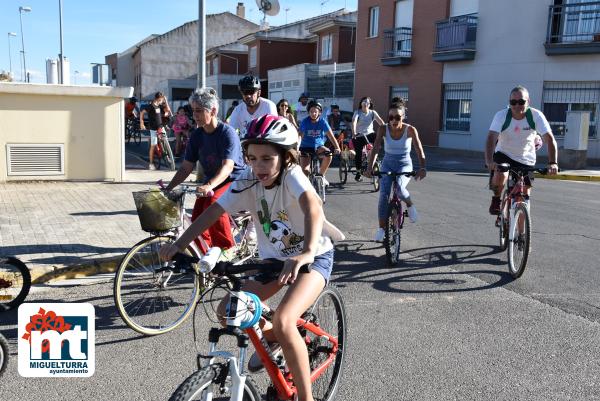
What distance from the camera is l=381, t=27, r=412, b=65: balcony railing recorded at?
28.3 meters

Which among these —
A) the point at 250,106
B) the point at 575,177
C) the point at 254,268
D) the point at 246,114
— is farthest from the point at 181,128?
the point at 254,268

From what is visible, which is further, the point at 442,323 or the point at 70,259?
the point at 70,259

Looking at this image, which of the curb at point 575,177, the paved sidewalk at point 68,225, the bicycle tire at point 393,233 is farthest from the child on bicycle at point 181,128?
the bicycle tire at point 393,233

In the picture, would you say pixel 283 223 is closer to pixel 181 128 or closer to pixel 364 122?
pixel 364 122

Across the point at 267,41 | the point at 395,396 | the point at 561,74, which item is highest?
the point at 267,41

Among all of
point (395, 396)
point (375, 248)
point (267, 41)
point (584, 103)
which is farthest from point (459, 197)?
point (267, 41)

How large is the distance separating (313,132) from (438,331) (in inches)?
254

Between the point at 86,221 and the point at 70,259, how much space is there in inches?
80.4

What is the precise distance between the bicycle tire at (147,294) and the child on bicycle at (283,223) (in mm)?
1422

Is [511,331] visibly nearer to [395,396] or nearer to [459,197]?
[395,396]

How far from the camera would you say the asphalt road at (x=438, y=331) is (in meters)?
3.82

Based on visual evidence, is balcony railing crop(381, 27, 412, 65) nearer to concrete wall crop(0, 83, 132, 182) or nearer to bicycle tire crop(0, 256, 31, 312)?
concrete wall crop(0, 83, 132, 182)

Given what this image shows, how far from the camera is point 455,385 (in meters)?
3.86

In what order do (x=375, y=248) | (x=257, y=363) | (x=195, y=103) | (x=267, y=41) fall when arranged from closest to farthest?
(x=257, y=363) < (x=195, y=103) < (x=375, y=248) < (x=267, y=41)
